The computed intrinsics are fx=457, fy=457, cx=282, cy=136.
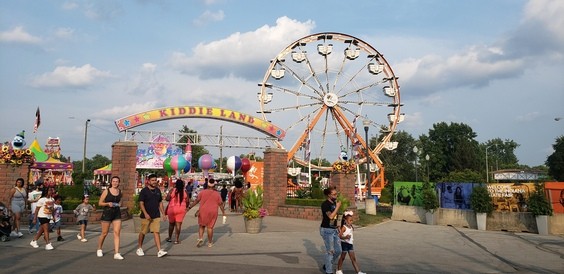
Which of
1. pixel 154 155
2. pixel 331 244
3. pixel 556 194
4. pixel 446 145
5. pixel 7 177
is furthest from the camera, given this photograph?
pixel 446 145

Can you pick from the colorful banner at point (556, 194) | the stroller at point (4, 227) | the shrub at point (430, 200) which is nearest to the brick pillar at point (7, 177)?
the stroller at point (4, 227)

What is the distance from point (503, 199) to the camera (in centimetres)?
1962

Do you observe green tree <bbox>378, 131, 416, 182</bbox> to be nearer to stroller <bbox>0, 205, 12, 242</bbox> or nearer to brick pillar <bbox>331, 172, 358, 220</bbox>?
brick pillar <bbox>331, 172, 358, 220</bbox>

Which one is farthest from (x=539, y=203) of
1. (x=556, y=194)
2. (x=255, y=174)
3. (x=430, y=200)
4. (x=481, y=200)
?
(x=255, y=174)

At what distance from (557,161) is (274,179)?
44.9 meters

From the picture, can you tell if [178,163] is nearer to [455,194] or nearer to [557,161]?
[455,194]

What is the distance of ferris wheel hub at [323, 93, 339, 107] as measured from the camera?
4088 centimetres

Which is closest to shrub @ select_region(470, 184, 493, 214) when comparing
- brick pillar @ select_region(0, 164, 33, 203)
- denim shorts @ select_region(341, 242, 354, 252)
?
denim shorts @ select_region(341, 242, 354, 252)

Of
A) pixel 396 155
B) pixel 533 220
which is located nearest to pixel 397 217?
pixel 533 220

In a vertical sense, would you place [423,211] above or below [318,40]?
below

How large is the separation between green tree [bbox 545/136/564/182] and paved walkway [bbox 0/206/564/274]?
4130 centimetres

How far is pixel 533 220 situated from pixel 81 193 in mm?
19987

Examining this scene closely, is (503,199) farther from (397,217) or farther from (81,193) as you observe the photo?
(81,193)

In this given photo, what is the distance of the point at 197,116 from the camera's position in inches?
908
